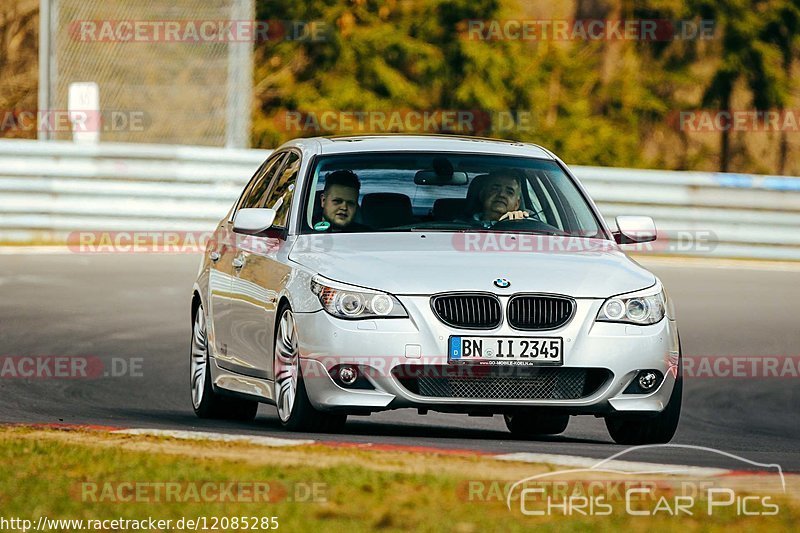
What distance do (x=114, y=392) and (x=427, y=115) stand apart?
1929 cm

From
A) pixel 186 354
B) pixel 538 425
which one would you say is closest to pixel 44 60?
pixel 186 354

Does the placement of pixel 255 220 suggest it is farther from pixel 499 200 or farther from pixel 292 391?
pixel 499 200

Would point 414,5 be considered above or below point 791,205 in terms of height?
above

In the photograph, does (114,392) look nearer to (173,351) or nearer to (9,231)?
(173,351)

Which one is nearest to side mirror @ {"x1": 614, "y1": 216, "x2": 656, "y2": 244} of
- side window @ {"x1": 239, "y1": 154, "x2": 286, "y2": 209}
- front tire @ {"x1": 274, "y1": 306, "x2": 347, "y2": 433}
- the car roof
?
the car roof

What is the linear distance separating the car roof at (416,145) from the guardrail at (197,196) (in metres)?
11.9

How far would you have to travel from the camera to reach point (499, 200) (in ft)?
31.7

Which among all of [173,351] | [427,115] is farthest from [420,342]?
[427,115]

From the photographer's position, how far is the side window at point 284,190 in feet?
32.0

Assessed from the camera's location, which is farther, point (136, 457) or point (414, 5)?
point (414, 5)

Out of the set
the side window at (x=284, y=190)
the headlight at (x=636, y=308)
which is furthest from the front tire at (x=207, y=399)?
the headlight at (x=636, y=308)

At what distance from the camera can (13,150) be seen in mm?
21625

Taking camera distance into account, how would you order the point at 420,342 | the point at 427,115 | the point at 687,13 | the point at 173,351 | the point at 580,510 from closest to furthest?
the point at 580,510
the point at 420,342
the point at 173,351
the point at 427,115
the point at 687,13

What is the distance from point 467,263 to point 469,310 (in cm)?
A: 30
